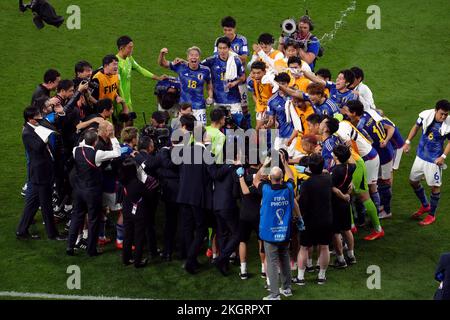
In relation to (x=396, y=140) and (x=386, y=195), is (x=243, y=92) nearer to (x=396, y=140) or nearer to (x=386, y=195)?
(x=396, y=140)

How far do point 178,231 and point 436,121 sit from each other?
376 cm

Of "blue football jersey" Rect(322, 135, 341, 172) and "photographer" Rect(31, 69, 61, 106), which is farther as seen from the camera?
"photographer" Rect(31, 69, 61, 106)

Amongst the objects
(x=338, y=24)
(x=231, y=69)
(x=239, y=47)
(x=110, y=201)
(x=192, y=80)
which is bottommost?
(x=110, y=201)

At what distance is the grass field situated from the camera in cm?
1043

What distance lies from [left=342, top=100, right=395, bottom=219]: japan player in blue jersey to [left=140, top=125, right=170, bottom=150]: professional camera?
241 centimetres

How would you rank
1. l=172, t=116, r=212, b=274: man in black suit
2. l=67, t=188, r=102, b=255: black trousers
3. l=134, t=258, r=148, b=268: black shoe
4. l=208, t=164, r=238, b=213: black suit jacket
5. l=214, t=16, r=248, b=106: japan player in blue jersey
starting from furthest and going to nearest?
l=214, t=16, r=248, b=106: japan player in blue jersey, l=67, t=188, r=102, b=255: black trousers, l=134, t=258, r=148, b=268: black shoe, l=172, t=116, r=212, b=274: man in black suit, l=208, t=164, r=238, b=213: black suit jacket

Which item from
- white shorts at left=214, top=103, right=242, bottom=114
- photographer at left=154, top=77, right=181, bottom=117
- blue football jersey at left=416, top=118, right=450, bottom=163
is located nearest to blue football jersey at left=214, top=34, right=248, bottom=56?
white shorts at left=214, top=103, right=242, bottom=114

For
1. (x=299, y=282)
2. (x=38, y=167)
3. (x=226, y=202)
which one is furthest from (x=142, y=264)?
(x=299, y=282)

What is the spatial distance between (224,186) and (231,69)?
3.52 meters

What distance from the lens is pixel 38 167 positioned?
11.3m

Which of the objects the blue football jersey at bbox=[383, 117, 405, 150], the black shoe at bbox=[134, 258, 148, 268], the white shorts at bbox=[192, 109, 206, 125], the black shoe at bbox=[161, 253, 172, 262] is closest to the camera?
the black shoe at bbox=[134, 258, 148, 268]

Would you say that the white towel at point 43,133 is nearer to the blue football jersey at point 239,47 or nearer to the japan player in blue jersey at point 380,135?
the japan player in blue jersey at point 380,135

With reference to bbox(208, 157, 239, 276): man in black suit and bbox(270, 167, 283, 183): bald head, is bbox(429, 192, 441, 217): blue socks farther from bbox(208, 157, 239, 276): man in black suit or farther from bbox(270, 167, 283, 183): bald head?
bbox(270, 167, 283, 183): bald head

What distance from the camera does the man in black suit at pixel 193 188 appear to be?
10.6 metres
